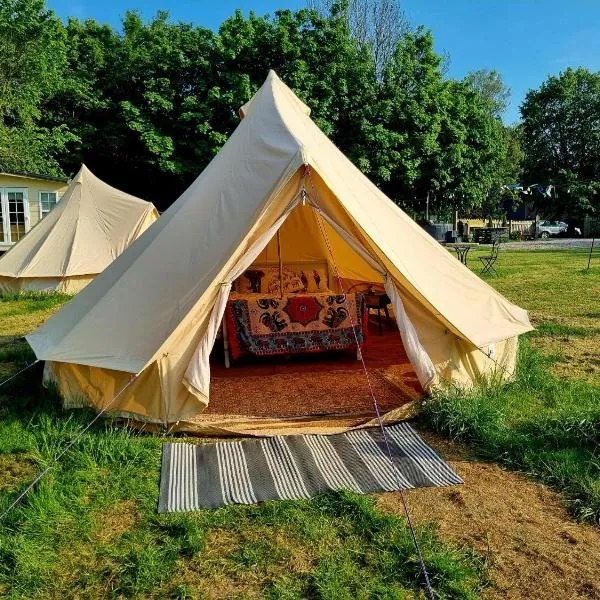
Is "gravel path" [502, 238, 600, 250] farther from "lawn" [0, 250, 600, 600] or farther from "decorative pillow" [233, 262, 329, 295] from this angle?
"lawn" [0, 250, 600, 600]

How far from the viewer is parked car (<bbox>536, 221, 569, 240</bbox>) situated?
1190 inches

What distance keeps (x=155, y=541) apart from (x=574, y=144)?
114 feet

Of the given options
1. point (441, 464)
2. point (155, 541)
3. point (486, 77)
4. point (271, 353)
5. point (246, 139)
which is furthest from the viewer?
point (486, 77)

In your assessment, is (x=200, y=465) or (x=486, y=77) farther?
(x=486, y=77)

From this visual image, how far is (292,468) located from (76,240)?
8.90 metres

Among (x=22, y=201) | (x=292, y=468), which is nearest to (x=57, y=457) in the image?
(x=292, y=468)

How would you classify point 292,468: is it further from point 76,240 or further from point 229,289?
point 76,240

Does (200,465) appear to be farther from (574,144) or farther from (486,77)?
(486,77)

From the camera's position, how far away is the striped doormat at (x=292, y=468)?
10.0 ft

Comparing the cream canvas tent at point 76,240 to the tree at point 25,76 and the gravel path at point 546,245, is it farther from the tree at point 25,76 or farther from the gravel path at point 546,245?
the gravel path at point 546,245

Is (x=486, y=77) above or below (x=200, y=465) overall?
above

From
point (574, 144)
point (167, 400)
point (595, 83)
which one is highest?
point (595, 83)

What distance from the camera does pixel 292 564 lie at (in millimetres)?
2441

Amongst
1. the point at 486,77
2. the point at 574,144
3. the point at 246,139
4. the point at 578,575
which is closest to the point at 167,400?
the point at 246,139
